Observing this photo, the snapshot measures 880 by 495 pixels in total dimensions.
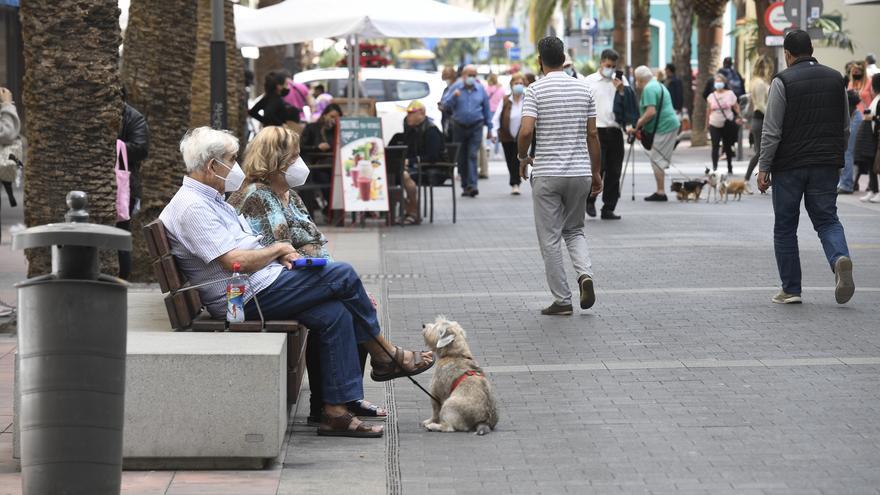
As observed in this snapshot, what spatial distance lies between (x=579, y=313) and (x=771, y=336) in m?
1.68

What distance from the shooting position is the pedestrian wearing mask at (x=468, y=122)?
2239cm

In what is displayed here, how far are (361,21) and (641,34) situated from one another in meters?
23.6

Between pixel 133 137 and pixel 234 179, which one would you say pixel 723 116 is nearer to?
pixel 133 137

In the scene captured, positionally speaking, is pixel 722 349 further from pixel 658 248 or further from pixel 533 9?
pixel 533 9

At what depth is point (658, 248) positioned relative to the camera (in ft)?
47.6

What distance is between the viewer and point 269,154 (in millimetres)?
7328

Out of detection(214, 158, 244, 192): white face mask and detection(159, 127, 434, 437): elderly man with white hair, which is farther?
detection(214, 158, 244, 192): white face mask

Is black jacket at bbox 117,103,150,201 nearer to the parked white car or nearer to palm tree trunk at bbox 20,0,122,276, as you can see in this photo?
palm tree trunk at bbox 20,0,122,276

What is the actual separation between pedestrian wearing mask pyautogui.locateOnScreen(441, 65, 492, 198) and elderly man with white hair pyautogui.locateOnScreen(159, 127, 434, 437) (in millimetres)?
15374

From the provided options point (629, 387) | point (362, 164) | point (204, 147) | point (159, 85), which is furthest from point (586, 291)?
point (362, 164)

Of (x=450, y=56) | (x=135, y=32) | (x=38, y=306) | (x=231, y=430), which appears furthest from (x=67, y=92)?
(x=450, y=56)

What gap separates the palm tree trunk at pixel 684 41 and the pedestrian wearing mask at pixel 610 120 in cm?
2010

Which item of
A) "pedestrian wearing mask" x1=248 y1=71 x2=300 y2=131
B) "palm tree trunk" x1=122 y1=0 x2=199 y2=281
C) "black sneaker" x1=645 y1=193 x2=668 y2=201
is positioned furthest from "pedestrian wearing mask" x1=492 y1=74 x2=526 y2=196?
"palm tree trunk" x1=122 y1=0 x2=199 y2=281

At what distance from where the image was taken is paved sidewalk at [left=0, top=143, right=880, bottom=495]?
5965mm
